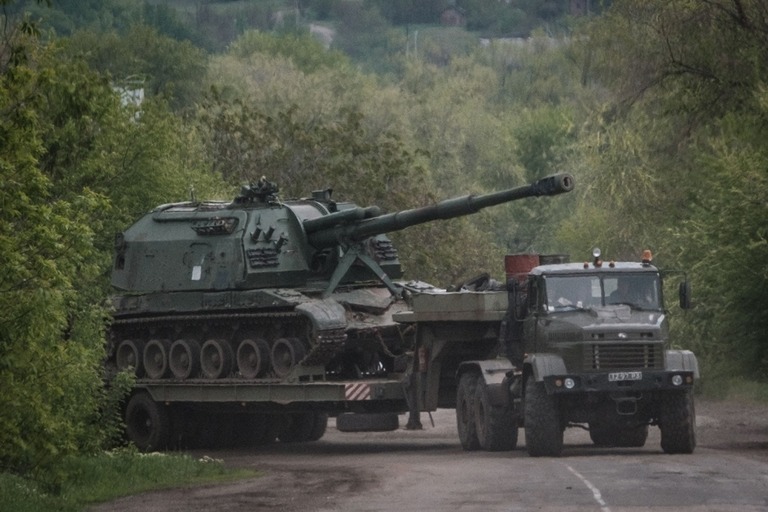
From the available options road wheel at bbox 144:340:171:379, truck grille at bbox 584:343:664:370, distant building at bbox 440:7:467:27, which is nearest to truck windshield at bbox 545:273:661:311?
truck grille at bbox 584:343:664:370

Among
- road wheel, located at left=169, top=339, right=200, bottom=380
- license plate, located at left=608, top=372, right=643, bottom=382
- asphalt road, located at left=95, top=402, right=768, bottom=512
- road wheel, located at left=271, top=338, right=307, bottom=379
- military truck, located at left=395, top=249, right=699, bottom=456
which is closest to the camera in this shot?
asphalt road, located at left=95, top=402, right=768, bottom=512

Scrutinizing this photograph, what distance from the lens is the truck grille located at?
24.3 m

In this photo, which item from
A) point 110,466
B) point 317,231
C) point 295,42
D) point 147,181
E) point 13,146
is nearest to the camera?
point 13,146

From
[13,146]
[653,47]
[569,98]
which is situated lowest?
[13,146]

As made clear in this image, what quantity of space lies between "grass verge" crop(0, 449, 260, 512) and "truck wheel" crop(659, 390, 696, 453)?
516cm

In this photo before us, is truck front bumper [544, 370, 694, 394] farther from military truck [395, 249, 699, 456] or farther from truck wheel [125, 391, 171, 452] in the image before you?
truck wheel [125, 391, 171, 452]

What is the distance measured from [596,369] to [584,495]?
554 centimetres

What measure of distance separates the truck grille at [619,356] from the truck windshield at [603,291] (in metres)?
0.79

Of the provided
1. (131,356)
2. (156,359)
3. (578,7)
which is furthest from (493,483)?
(578,7)

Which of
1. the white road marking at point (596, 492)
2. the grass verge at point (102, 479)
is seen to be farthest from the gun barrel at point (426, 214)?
the grass verge at point (102, 479)

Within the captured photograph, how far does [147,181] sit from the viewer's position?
107 feet

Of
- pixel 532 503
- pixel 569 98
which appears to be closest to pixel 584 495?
pixel 532 503

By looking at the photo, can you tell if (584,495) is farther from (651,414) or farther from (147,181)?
(147,181)

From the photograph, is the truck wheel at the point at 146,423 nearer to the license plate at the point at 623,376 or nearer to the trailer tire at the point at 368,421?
the trailer tire at the point at 368,421
